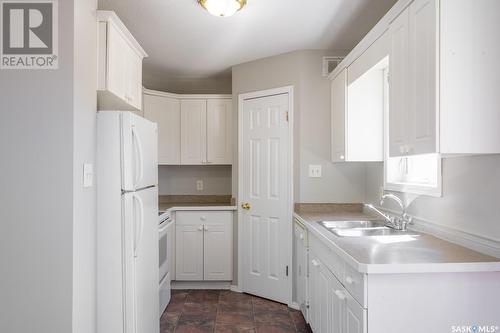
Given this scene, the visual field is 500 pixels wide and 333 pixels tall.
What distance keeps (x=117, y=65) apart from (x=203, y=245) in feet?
6.87

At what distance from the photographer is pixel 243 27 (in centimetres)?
260

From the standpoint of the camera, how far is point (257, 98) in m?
3.37

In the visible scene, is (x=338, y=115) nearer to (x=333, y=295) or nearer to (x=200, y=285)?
(x=333, y=295)

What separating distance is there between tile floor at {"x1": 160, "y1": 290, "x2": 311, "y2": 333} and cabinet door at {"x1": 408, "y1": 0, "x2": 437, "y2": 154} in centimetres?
187


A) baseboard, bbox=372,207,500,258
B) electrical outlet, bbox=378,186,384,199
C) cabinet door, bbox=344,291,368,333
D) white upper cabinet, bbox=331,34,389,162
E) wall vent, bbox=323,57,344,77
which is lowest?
cabinet door, bbox=344,291,368,333

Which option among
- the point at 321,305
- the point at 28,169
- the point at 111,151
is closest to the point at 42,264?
the point at 28,169

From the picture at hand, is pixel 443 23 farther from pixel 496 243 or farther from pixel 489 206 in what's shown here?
pixel 496 243

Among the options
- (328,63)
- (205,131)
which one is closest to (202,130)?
(205,131)

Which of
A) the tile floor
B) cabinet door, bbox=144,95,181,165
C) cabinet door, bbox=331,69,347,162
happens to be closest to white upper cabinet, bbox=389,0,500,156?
cabinet door, bbox=331,69,347,162

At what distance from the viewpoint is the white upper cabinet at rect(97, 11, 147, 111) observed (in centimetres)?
195

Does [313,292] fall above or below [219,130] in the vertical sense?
below

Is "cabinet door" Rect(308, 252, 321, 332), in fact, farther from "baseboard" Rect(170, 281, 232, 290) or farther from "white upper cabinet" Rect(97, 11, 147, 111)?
"white upper cabinet" Rect(97, 11, 147, 111)

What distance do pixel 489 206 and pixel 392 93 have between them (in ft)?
2.38

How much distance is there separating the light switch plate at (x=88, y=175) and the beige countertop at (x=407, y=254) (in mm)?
1341
